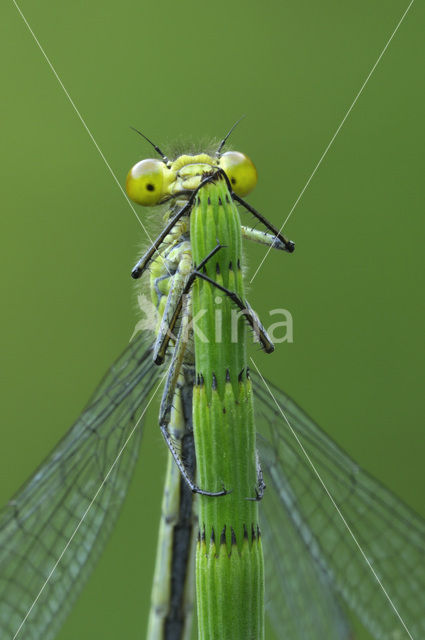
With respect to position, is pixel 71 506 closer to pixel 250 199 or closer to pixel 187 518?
pixel 187 518

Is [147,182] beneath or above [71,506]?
above

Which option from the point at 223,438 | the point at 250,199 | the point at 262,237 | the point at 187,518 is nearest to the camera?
the point at 223,438

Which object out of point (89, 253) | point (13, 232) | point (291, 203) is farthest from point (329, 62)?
point (13, 232)

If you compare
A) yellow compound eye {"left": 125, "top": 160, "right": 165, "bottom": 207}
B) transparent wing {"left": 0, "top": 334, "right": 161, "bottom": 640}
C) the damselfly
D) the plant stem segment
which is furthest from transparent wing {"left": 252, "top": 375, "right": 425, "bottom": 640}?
yellow compound eye {"left": 125, "top": 160, "right": 165, "bottom": 207}

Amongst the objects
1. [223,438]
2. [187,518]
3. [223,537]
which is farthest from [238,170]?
[187,518]

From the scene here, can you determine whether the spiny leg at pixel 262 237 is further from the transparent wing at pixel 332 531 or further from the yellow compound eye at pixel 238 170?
the transparent wing at pixel 332 531

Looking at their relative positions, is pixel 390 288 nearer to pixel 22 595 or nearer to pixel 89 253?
pixel 89 253

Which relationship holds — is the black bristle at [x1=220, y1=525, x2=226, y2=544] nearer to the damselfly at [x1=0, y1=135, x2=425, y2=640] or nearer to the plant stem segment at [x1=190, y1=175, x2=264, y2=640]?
the plant stem segment at [x1=190, y1=175, x2=264, y2=640]
